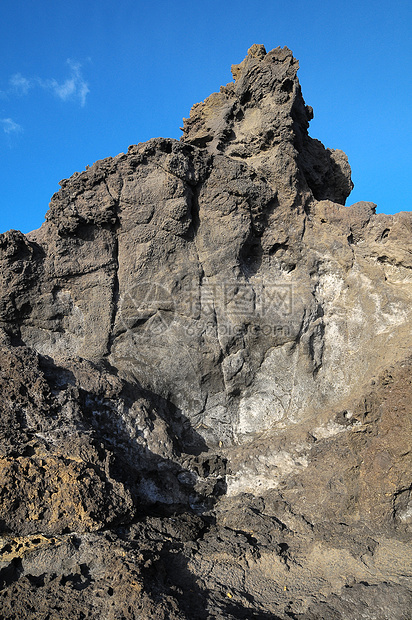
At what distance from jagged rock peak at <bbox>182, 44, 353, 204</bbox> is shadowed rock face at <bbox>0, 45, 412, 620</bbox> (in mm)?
43

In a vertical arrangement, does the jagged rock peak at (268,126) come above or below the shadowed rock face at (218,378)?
above

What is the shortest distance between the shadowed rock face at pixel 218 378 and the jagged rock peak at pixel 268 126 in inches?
1.7

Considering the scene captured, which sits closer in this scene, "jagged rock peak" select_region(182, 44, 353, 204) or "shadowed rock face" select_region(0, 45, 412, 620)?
"shadowed rock face" select_region(0, 45, 412, 620)

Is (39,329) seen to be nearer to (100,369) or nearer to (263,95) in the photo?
(100,369)

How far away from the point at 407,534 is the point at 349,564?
2.97ft

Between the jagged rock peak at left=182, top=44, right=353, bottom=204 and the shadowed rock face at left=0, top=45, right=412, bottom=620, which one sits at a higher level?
the jagged rock peak at left=182, top=44, right=353, bottom=204

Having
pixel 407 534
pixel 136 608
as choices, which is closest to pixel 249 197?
pixel 407 534

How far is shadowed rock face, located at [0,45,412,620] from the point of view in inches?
166

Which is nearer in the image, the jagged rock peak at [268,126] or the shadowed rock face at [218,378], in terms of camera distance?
the shadowed rock face at [218,378]

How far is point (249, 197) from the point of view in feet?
24.1

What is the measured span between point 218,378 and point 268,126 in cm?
467

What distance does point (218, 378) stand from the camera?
7215mm

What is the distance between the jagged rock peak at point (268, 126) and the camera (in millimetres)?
7770

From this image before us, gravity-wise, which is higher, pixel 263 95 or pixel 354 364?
pixel 263 95
